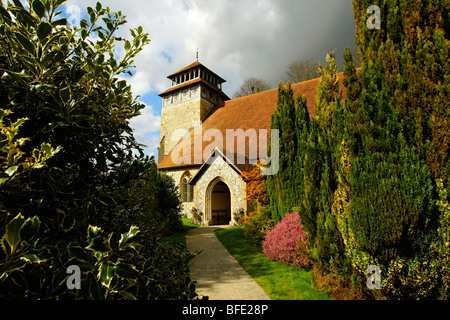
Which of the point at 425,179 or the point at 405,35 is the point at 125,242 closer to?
the point at 425,179

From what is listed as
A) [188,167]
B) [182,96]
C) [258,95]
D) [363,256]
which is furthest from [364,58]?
[182,96]

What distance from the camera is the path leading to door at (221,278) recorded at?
525 cm

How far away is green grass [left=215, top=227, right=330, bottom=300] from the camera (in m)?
5.22

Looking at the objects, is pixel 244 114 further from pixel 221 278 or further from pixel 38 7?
pixel 38 7

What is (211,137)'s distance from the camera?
20.4m

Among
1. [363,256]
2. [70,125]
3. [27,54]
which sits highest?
[27,54]

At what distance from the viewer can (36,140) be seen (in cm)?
142

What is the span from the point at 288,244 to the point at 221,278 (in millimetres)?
2348

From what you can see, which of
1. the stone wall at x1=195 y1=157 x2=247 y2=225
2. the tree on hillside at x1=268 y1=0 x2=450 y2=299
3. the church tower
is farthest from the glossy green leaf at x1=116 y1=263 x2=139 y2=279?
the church tower

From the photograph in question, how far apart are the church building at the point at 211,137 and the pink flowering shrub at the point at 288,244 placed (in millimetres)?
5729

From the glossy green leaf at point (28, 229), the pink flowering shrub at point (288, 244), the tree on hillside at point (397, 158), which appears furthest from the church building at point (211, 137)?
the glossy green leaf at point (28, 229)

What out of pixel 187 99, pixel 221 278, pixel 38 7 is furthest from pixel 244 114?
pixel 38 7

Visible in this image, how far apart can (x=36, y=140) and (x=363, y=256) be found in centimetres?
530

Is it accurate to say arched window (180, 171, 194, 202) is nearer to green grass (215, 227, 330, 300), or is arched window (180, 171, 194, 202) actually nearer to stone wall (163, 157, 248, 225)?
stone wall (163, 157, 248, 225)
